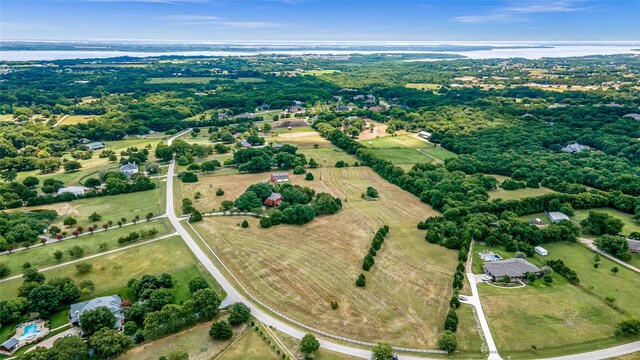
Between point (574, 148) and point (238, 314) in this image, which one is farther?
point (574, 148)

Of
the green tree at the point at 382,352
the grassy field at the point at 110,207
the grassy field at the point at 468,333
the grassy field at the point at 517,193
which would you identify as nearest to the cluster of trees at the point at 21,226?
the grassy field at the point at 110,207

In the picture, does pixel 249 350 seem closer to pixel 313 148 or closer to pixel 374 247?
pixel 374 247

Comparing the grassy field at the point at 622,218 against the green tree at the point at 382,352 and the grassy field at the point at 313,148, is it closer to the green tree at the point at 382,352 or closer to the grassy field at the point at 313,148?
the green tree at the point at 382,352

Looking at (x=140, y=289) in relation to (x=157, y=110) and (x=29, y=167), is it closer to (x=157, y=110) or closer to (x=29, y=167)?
(x=29, y=167)

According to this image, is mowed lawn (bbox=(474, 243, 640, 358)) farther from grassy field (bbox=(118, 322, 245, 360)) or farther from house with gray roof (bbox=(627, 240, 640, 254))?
grassy field (bbox=(118, 322, 245, 360))

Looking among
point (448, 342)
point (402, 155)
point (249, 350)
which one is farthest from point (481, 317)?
point (402, 155)

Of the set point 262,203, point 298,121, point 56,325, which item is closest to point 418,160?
point 262,203
